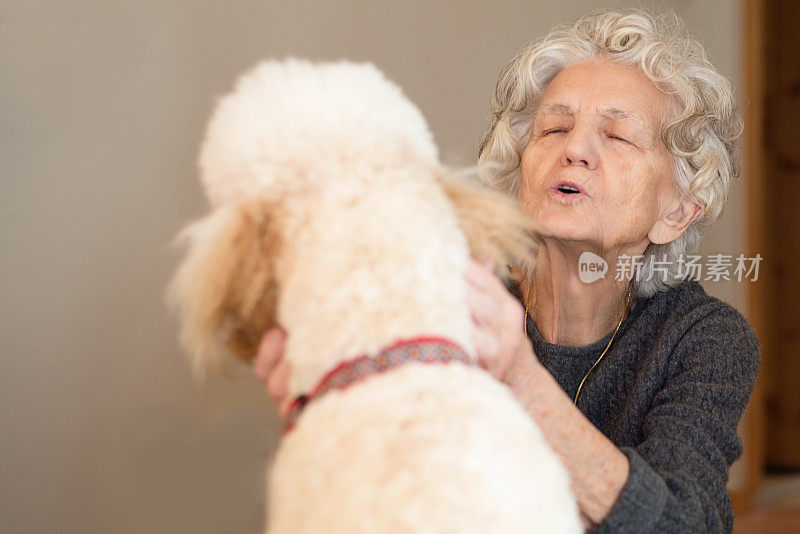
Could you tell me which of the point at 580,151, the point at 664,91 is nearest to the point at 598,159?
the point at 580,151

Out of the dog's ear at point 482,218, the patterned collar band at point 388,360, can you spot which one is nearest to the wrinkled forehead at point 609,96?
the dog's ear at point 482,218

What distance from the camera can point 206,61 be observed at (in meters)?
1.39

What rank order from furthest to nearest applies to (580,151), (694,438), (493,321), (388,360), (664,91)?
1. (664,91)
2. (580,151)
3. (694,438)
4. (493,321)
5. (388,360)

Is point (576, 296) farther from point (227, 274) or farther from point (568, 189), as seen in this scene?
point (227, 274)

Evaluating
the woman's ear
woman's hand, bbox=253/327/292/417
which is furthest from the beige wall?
the woman's ear

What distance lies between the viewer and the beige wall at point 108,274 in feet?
3.97

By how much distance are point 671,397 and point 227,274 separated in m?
0.69

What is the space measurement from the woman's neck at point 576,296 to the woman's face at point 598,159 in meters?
0.06

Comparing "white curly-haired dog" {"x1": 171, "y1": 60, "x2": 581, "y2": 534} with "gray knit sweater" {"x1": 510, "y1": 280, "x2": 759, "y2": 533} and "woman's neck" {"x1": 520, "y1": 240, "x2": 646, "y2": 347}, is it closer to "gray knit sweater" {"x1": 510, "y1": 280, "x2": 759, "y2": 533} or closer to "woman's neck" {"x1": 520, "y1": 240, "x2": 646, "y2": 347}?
"gray knit sweater" {"x1": 510, "y1": 280, "x2": 759, "y2": 533}

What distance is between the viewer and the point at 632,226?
1212 mm

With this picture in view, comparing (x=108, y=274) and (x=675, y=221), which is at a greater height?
(x=675, y=221)

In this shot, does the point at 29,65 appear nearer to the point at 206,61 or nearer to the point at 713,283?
the point at 206,61

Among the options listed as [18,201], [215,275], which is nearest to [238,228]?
[215,275]

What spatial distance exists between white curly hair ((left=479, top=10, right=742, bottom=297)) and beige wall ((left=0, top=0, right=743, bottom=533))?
0.52m
